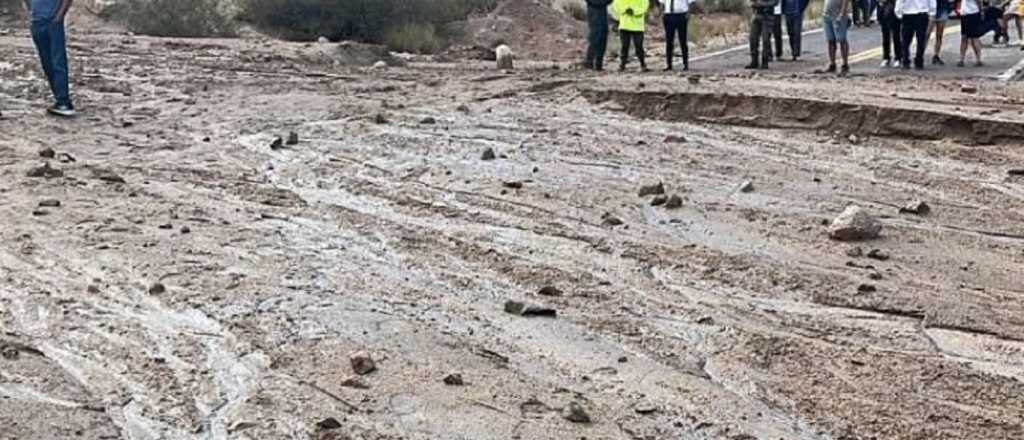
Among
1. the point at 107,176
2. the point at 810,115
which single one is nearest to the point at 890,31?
the point at 810,115

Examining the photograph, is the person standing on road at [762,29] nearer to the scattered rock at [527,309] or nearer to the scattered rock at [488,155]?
the scattered rock at [488,155]

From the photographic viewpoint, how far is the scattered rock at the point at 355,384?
5.87 metres

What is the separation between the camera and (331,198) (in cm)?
1002

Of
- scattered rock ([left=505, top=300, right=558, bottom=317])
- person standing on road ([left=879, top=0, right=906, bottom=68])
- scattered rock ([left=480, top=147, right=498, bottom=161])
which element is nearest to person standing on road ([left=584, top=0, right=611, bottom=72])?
person standing on road ([left=879, top=0, right=906, bottom=68])

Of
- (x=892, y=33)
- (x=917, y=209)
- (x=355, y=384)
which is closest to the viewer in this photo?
(x=355, y=384)

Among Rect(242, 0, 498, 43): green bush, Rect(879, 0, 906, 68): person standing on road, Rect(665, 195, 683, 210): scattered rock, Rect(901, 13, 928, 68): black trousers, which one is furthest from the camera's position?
Rect(242, 0, 498, 43): green bush

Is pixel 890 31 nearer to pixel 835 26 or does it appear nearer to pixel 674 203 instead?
pixel 835 26

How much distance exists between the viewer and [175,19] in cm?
2714

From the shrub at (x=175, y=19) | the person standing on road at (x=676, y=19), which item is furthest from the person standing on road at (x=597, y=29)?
the shrub at (x=175, y=19)

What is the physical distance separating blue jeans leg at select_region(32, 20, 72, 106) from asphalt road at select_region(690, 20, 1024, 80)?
9567 millimetres

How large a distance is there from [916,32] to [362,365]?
544 inches

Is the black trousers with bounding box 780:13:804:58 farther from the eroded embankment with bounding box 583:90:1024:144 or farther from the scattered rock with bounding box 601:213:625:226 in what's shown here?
the scattered rock with bounding box 601:213:625:226

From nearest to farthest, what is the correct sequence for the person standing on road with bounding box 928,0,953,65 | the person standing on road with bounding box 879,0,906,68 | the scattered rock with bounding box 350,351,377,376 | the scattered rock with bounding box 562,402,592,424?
1. the scattered rock with bounding box 562,402,592,424
2. the scattered rock with bounding box 350,351,377,376
3. the person standing on road with bounding box 879,0,906,68
4. the person standing on road with bounding box 928,0,953,65

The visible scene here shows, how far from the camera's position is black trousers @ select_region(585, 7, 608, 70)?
19281 millimetres
